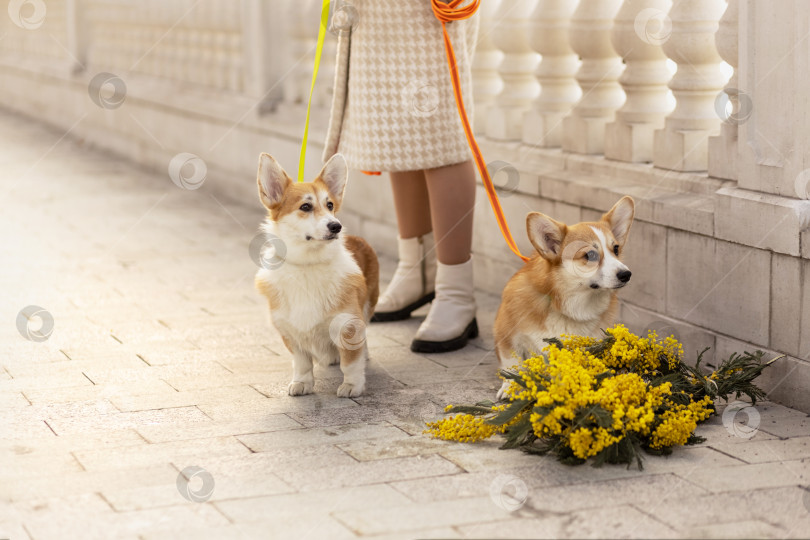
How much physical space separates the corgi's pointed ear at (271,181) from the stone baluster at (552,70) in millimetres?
1919

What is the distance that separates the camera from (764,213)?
399 centimetres

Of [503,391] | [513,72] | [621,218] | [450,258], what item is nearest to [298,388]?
[503,391]

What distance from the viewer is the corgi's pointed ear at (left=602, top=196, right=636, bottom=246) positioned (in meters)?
3.93

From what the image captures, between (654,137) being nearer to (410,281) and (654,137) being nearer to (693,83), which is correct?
(693,83)

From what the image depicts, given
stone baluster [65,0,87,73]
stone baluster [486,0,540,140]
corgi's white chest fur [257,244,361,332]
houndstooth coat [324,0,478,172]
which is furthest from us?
stone baluster [65,0,87,73]

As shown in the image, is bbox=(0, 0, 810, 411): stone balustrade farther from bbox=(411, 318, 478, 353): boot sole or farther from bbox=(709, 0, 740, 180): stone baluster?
bbox=(411, 318, 478, 353): boot sole

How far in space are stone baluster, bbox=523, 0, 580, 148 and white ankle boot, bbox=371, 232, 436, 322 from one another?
0.89 m

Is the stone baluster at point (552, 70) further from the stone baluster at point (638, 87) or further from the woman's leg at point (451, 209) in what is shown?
the woman's leg at point (451, 209)

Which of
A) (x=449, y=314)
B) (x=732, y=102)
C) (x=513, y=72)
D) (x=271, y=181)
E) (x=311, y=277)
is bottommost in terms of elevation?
(x=449, y=314)

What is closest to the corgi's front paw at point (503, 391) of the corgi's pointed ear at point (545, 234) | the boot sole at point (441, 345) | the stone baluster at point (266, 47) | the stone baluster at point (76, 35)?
the corgi's pointed ear at point (545, 234)

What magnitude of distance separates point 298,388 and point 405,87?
54.1 inches

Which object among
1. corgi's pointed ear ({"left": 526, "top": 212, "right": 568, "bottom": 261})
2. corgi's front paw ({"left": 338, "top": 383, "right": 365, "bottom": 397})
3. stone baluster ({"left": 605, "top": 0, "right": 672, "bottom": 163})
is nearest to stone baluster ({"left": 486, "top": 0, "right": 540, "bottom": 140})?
stone baluster ({"left": 605, "top": 0, "right": 672, "bottom": 163})

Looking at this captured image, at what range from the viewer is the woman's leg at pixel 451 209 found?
4781 mm

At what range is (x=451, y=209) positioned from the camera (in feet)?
15.7
